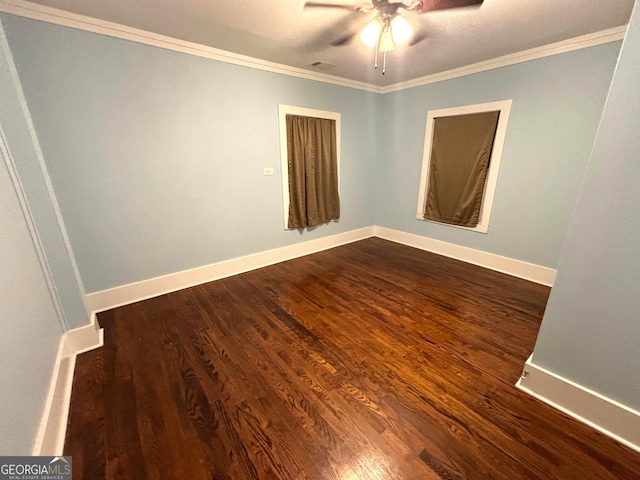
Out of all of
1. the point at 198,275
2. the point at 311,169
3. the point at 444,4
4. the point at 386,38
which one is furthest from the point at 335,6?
the point at 198,275

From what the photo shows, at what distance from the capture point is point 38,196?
1634mm

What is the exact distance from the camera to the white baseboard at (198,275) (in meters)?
2.45

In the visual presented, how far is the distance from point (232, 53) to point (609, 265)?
3429 millimetres

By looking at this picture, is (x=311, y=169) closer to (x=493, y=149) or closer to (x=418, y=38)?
(x=418, y=38)

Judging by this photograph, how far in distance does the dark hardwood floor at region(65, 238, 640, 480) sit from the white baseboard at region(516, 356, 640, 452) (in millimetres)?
59

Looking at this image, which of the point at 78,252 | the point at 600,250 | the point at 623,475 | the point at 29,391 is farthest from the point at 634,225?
the point at 78,252

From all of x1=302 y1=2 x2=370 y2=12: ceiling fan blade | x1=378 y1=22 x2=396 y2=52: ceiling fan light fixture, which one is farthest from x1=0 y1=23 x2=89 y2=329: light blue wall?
x1=378 y1=22 x2=396 y2=52: ceiling fan light fixture

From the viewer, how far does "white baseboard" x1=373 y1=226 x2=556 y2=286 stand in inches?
113

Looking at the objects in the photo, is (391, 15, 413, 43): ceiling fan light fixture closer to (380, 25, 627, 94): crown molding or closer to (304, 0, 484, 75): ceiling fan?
(304, 0, 484, 75): ceiling fan

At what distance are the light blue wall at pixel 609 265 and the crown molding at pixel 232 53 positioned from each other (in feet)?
6.39

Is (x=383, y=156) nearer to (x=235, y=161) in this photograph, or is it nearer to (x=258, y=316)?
(x=235, y=161)

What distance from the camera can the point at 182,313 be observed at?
7.82 feet

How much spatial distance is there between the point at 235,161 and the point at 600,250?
10.1 ft

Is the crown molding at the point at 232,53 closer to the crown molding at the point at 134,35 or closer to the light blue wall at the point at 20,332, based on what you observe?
the crown molding at the point at 134,35
